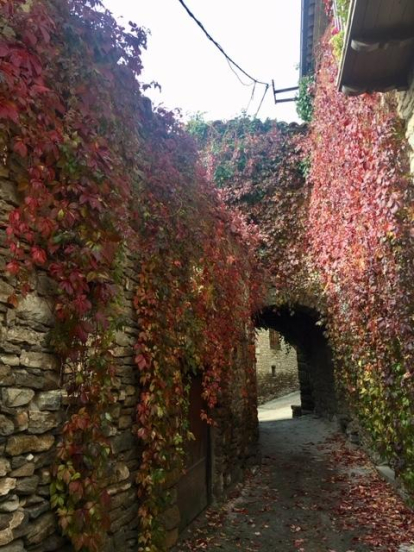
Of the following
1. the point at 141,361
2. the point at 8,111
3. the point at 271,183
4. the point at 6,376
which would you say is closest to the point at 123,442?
the point at 141,361

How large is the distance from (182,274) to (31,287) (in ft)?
7.54

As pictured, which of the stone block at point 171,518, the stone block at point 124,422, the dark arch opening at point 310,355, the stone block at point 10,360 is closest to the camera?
the stone block at point 10,360

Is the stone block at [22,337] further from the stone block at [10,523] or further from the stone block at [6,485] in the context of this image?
the stone block at [10,523]

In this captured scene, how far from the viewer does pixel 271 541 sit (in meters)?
4.89

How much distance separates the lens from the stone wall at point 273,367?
1834cm

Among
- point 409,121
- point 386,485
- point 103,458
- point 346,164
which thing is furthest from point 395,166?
point 386,485

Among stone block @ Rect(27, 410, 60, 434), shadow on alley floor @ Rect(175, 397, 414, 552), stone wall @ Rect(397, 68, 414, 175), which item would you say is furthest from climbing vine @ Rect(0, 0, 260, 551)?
stone wall @ Rect(397, 68, 414, 175)

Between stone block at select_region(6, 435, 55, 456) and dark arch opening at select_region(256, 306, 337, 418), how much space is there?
25.7 feet

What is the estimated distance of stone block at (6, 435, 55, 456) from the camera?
251 centimetres

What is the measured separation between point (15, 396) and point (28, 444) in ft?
0.94

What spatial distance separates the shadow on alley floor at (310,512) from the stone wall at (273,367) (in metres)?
9.63

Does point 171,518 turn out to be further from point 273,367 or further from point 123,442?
point 273,367

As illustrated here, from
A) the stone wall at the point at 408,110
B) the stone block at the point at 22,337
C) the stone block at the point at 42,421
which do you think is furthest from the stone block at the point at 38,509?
the stone wall at the point at 408,110

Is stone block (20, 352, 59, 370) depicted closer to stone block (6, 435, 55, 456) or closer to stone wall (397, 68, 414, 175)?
stone block (6, 435, 55, 456)
